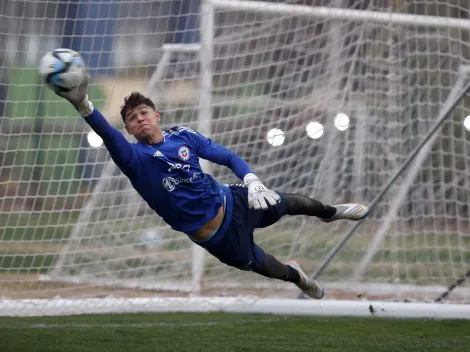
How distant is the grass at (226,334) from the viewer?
6.31m

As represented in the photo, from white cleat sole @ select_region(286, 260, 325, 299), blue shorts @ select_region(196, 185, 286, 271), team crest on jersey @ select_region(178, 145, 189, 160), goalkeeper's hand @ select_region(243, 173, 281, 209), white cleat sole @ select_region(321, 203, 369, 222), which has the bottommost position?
white cleat sole @ select_region(286, 260, 325, 299)

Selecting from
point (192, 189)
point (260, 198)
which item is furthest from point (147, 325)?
point (260, 198)

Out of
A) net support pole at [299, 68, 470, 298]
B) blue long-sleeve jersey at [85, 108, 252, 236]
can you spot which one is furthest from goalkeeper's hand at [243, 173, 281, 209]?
net support pole at [299, 68, 470, 298]

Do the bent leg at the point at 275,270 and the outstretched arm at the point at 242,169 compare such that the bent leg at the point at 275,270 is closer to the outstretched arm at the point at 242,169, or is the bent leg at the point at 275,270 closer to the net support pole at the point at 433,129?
the outstretched arm at the point at 242,169

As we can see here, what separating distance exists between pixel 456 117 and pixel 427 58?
66cm

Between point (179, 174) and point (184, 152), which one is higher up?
point (184, 152)

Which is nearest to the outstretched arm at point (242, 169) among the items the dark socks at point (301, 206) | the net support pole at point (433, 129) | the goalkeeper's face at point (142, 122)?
the goalkeeper's face at point (142, 122)

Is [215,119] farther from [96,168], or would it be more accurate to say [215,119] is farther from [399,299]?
[399,299]

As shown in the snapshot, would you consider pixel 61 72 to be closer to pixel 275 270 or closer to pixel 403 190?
pixel 275 270

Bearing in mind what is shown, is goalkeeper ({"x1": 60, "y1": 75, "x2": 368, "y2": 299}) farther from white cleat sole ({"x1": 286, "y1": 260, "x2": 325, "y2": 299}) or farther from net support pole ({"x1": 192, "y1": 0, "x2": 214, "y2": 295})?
net support pole ({"x1": 192, "y1": 0, "x2": 214, "y2": 295})

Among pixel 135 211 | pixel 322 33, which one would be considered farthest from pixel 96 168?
pixel 322 33

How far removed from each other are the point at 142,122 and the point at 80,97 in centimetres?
85

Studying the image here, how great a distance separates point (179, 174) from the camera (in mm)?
6223

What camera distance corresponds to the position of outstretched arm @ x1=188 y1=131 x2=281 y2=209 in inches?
218
